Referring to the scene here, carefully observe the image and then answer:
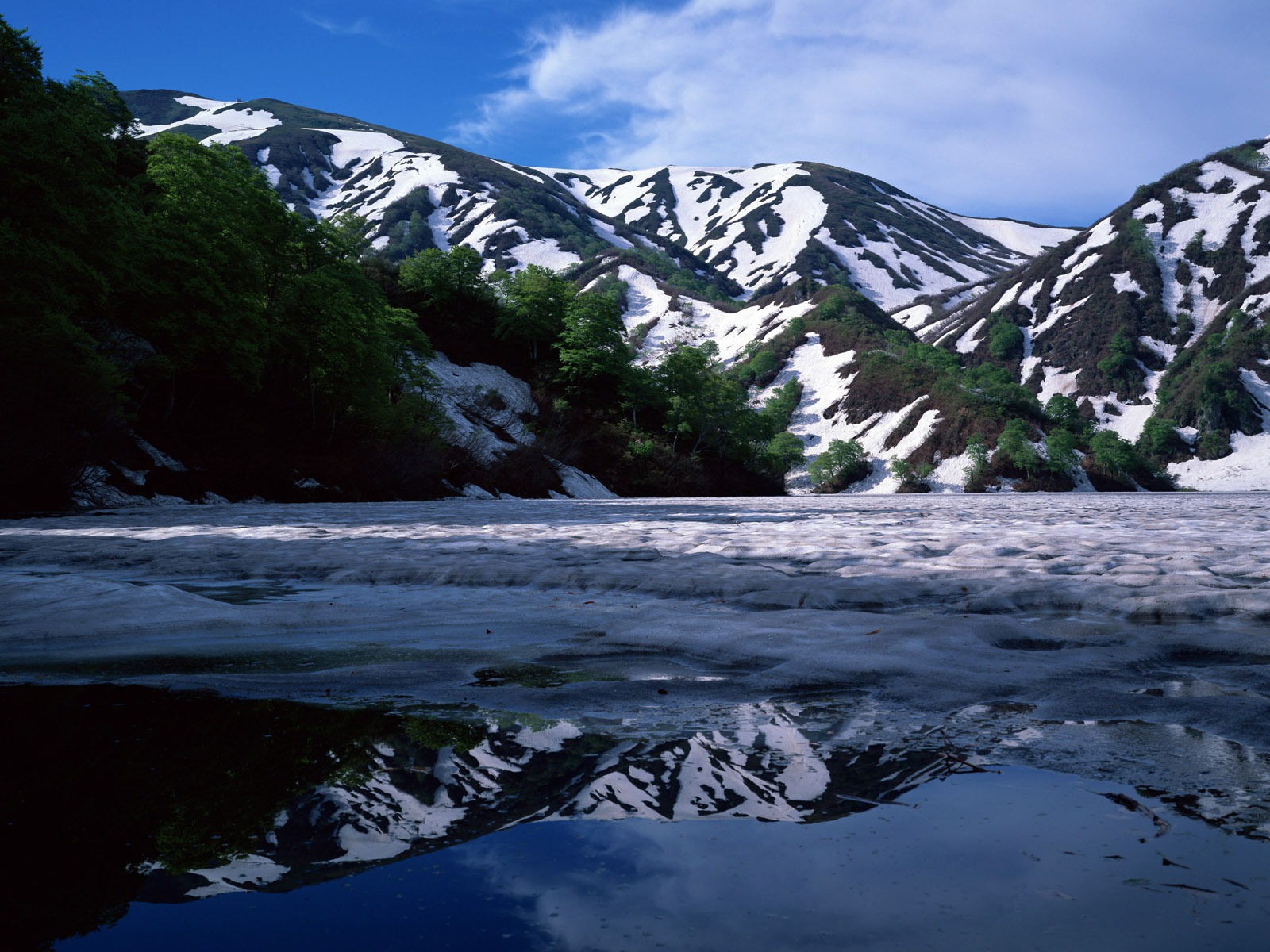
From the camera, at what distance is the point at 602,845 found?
5.45 feet

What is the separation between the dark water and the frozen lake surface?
0.05 ft

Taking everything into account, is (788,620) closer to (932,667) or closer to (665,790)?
(932,667)

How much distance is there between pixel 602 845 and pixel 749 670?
69.7 inches

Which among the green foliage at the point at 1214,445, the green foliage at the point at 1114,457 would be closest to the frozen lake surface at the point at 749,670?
the green foliage at the point at 1114,457

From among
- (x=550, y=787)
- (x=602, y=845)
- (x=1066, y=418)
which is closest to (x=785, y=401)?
(x=1066, y=418)

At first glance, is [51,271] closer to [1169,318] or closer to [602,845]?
[602,845]

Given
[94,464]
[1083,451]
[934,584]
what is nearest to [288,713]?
[934,584]

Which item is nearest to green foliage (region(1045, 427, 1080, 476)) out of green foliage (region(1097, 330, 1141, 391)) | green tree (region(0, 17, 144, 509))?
green foliage (region(1097, 330, 1141, 391))

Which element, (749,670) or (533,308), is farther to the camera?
(533,308)

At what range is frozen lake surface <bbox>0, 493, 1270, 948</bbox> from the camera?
178cm

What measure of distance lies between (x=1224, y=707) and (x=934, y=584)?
9.62ft

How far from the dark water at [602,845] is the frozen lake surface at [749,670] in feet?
0.05

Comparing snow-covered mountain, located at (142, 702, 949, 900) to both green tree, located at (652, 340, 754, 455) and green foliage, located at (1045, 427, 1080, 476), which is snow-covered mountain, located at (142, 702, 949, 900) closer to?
green tree, located at (652, 340, 754, 455)

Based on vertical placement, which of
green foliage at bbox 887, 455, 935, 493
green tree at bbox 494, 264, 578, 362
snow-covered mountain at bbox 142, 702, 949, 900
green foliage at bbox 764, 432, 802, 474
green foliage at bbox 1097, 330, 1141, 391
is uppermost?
green foliage at bbox 1097, 330, 1141, 391
